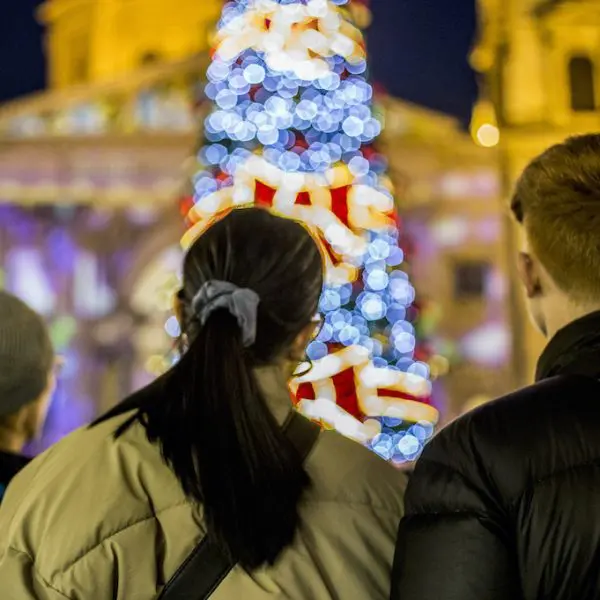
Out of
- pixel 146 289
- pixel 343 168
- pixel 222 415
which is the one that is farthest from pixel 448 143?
pixel 222 415

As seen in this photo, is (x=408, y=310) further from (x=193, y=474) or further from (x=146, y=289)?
(x=146, y=289)

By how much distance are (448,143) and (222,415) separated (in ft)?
72.8

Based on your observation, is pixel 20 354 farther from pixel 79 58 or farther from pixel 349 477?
pixel 79 58

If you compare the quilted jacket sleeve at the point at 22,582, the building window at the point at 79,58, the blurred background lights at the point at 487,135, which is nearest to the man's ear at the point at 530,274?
the quilted jacket sleeve at the point at 22,582

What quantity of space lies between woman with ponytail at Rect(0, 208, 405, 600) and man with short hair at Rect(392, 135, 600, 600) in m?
0.33

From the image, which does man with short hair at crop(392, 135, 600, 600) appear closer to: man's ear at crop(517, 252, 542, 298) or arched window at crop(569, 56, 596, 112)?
man's ear at crop(517, 252, 542, 298)

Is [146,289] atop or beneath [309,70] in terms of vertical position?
beneath

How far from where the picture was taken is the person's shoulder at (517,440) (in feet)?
6.14

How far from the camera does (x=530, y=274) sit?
7.14ft

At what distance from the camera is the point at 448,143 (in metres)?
24.1

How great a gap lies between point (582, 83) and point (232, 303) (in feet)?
64.5

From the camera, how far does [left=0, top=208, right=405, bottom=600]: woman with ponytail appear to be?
88.2 inches

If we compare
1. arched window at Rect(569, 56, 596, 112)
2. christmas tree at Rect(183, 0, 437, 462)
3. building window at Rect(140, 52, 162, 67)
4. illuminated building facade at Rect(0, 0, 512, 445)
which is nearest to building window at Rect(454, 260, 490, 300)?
illuminated building facade at Rect(0, 0, 512, 445)

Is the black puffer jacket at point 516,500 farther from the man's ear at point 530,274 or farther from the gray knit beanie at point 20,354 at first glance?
the gray knit beanie at point 20,354
